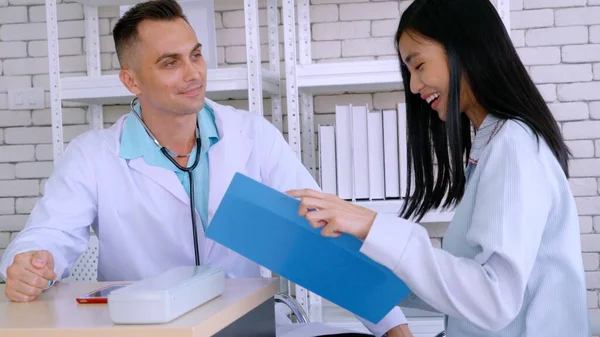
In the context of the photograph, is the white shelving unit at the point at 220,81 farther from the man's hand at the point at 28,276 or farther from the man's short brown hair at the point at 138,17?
the man's hand at the point at 28,276

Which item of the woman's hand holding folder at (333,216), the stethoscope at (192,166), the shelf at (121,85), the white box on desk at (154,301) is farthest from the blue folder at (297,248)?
the shelf at (121,85)

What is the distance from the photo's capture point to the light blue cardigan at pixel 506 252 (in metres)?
1.14

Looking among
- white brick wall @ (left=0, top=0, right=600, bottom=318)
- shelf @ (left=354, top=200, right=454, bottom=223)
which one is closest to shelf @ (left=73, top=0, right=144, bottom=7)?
white brick wall @ (left=0, top=0, right=600, bottom=318)

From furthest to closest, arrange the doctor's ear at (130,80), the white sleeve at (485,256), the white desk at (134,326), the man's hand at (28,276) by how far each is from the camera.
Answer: the doctor's ear at (130,80) < the man's hand at (28,276) < the white sleeve at (485,256) < the white desk at (134,326)

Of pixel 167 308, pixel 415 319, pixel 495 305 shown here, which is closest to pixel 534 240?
pixel 495 305

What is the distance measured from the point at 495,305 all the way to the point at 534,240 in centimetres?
12

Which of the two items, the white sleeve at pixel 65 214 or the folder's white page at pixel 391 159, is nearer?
the white sleeve at pixel 65 214

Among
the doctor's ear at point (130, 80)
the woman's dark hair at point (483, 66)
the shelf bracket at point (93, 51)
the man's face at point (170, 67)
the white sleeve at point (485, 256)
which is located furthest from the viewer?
the shelf bracket at point (93, 51)

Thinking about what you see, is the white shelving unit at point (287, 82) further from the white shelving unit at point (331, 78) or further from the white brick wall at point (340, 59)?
the white brick wall at point (340, 59)

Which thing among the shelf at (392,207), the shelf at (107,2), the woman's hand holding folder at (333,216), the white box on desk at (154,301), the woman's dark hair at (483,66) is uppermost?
the shelf at (107,2)

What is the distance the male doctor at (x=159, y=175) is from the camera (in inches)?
74.7

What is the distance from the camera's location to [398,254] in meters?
1.14

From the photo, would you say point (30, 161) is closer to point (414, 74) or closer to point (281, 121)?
point (281, 121)

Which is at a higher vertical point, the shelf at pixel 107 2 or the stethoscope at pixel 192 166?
the shelf at pixel 107 2
